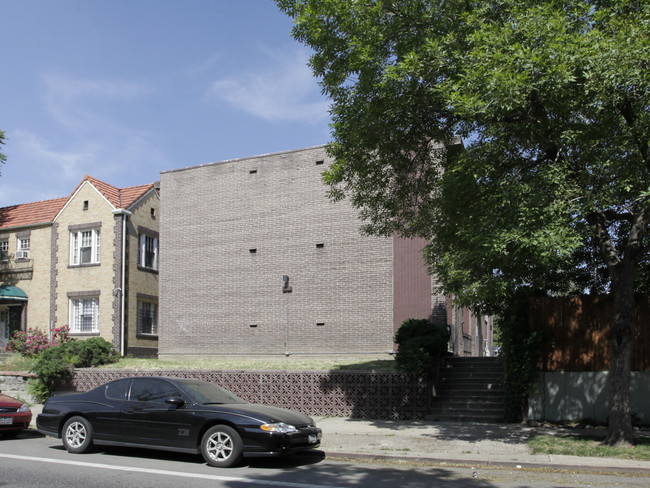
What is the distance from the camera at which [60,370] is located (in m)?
18.8

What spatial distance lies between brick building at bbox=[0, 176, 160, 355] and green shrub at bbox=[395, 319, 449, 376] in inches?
577

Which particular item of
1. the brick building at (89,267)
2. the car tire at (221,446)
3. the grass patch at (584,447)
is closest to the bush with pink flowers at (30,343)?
the brick building at (89,267)

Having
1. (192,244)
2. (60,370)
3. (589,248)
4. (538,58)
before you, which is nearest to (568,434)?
(589,248)

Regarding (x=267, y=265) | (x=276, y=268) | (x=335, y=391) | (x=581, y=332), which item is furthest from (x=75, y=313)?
(x=581, y=332)

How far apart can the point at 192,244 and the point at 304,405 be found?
11.4 m

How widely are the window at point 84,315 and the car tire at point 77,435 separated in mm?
17114

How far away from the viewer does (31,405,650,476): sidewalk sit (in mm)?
9578

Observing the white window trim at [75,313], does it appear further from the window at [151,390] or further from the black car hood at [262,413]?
the black car hood at [262,413]

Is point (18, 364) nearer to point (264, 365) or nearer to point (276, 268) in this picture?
point (264, 365)

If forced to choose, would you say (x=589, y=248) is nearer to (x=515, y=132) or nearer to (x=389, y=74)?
(x=515, y=132)

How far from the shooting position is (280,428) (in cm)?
944

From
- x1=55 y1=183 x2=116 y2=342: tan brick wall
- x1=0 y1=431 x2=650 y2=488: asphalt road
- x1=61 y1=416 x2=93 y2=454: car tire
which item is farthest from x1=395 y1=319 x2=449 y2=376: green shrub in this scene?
x1=55 y1=183 x2=116 y2=342: tan brick wall

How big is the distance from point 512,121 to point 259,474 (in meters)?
7.75

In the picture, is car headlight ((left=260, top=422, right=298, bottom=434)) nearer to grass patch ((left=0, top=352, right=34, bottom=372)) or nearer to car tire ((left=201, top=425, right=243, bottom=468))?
car tire ((left=201, top=425, right=243, bottom=468))
